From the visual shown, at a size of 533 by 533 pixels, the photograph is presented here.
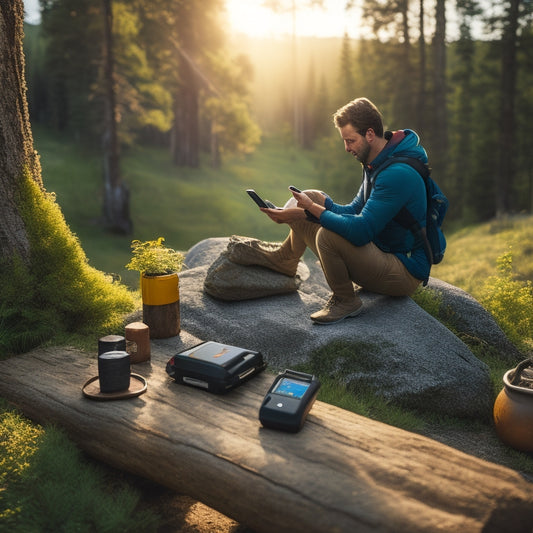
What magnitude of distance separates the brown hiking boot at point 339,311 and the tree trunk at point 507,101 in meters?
16.2

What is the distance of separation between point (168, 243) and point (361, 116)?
13.5 meters

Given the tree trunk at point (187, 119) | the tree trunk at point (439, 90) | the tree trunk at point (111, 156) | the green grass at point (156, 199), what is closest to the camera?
the tree trunk at point (111, 156)

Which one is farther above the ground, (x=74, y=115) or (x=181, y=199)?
(x=74, y=115)

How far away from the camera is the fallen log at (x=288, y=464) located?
7.36 ft

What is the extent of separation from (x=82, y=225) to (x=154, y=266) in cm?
1391

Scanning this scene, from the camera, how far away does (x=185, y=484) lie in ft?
8.80

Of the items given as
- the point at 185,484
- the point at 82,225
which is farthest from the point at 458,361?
the point at 82,225

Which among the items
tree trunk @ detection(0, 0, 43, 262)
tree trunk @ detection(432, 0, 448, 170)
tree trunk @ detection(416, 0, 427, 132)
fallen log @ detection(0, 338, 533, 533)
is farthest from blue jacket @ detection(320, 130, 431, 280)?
tree trunk @ detection(416, 0, 427, 132)

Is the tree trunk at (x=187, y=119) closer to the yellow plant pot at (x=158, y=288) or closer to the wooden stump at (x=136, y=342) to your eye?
the yellow plant pot at (x=158, y=288)

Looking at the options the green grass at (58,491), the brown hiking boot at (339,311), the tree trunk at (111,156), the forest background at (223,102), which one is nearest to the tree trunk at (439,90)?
the forest background at (223,102)

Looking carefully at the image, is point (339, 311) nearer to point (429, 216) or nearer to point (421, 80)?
point (429, 216)

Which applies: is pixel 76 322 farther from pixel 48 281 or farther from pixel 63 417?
pixel 63 417

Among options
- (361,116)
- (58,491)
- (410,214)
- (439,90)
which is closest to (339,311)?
(410,214)

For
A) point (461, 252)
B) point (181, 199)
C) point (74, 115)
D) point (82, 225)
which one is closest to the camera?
point (461, 252)
